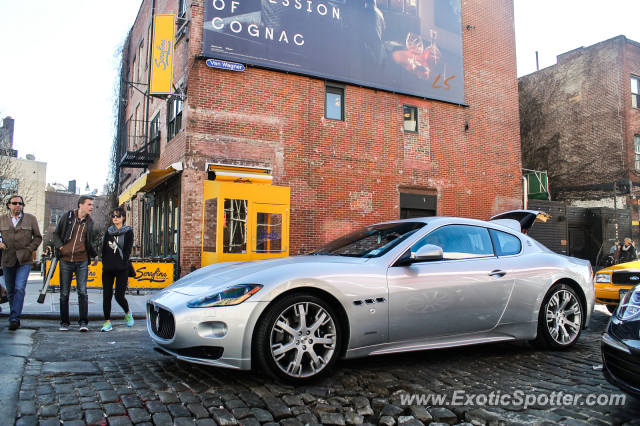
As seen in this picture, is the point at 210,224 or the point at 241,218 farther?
the point at 210,224

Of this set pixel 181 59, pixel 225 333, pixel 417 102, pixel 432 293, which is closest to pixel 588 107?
pixel 417 102

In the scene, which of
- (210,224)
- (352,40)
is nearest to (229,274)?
(210,224)

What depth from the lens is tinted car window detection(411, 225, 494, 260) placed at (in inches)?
173

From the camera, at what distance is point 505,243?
485 centimetres

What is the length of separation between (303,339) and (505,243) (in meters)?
2.58

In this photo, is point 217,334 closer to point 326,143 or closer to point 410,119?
point 326,143

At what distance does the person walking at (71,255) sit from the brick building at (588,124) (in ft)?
77.6

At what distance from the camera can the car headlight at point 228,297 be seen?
3389 millimetres

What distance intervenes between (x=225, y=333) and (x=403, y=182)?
12.2 m

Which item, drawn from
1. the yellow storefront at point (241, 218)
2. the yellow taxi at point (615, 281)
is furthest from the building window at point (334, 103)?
the yellow taxi at point (615, 281)

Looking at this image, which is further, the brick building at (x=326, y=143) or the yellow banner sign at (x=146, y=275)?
the brick building at (x=326, y=143)

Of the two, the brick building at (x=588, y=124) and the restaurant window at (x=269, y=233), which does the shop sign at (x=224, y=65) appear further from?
the brick building at (x=588, y=124)

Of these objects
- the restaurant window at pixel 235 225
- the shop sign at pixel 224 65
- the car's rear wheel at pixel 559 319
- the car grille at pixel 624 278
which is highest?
the shop sign at pixel 224 65

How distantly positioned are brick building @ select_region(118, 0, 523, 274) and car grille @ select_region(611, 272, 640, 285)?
7.65 m
